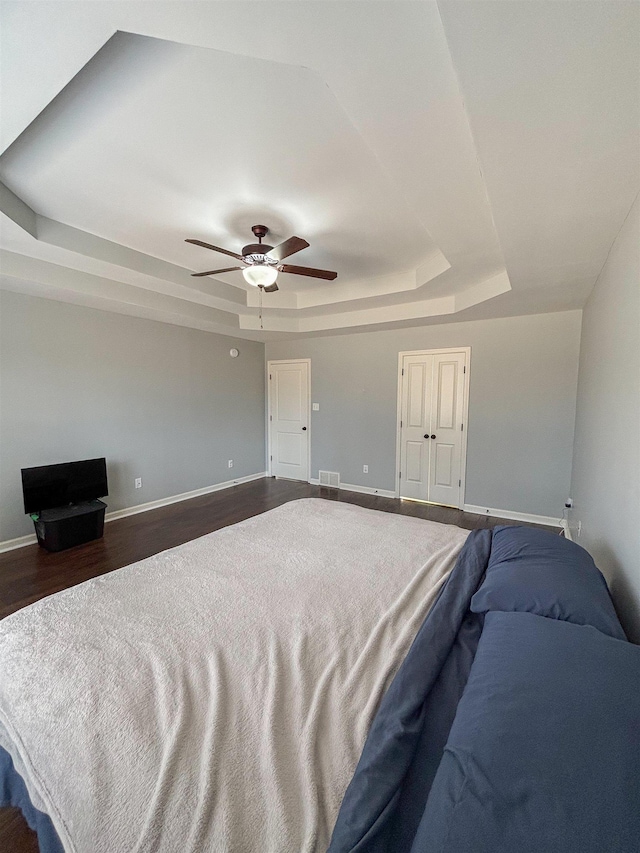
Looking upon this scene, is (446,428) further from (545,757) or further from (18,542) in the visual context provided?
(18,542)

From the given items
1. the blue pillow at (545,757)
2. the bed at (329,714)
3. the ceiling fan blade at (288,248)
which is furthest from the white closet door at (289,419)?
the blue pillow at (545,757)

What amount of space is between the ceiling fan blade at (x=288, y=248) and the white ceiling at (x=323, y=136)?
0.26 metres

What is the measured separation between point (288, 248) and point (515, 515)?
12.6 ft

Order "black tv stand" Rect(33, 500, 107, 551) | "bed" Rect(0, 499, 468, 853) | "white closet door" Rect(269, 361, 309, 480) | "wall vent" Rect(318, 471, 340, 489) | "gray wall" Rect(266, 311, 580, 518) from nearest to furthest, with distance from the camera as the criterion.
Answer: "bed" Rect(0, 499, 468, 853) < "black tv stand" Rect(33, 500, 107, 551) < "gray wall" Rect(266, 311, 580, 518) < "wall vent" Rect(318, 471, 340, 489) < "white closet door" Rect(269, 361, 309, 480)

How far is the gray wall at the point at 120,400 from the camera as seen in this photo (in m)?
3.35

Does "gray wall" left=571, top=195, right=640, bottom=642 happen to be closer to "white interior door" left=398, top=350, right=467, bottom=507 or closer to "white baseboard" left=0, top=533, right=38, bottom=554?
"white interior door" left=398, top=350, right=467, bottom=507

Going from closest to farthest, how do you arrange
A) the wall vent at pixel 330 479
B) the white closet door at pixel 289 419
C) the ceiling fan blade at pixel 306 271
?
1. the ceiling fan blade at pixel 306 271
2. the wall vent at pixel 330 479
3. the white closet door at pixel 289 419

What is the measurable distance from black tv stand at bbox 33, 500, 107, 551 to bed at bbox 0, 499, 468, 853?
2.15 metres

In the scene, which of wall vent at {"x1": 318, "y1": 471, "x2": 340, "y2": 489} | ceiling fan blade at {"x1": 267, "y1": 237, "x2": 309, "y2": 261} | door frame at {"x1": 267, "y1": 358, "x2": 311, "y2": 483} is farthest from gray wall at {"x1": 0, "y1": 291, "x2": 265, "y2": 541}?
ceiling fan blade at {"x1": 267, "y1": 237, "x2": 309, "y2": 261}

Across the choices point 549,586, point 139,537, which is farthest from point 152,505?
point 549,586

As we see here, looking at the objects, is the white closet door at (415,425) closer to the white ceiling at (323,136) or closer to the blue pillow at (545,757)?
the white ceiling at (323,136)

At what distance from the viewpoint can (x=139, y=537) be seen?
3.62m

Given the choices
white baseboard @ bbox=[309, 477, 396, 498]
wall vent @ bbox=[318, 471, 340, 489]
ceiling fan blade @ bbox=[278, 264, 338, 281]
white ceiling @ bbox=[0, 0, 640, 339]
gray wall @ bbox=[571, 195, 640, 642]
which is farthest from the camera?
wall vent @ bbox=[318, 471, 340, 489]

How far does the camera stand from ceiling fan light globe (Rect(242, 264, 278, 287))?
8.47 ft
